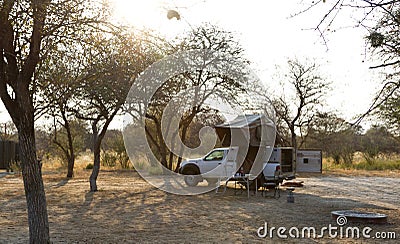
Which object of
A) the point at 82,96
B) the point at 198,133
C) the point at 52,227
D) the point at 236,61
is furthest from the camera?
the point at 198,133

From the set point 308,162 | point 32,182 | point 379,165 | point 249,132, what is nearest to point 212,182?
point 249,132

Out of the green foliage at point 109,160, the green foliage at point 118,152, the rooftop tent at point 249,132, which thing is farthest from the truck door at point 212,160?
the green foliage at point 109,160

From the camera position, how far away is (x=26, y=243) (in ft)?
24.5

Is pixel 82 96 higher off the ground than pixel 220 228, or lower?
higher

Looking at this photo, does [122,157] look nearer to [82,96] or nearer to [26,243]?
[82,96]

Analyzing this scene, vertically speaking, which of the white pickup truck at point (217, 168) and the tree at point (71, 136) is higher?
the tree at point (71, 136)

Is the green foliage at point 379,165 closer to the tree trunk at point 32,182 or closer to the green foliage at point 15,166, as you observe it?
the green foliage at point 15,166

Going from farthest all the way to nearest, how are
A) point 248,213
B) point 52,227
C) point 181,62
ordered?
point 181,62, point 248,213, point 52,227

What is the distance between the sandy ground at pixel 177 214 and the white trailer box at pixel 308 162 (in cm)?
209

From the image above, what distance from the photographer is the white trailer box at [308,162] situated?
18516 mm

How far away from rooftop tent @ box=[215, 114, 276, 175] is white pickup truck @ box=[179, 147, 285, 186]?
0.27 meters

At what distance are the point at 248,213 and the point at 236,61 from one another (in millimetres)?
13046

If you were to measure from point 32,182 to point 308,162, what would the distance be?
1331cm

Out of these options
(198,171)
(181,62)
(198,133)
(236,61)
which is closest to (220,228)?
(198,171)
